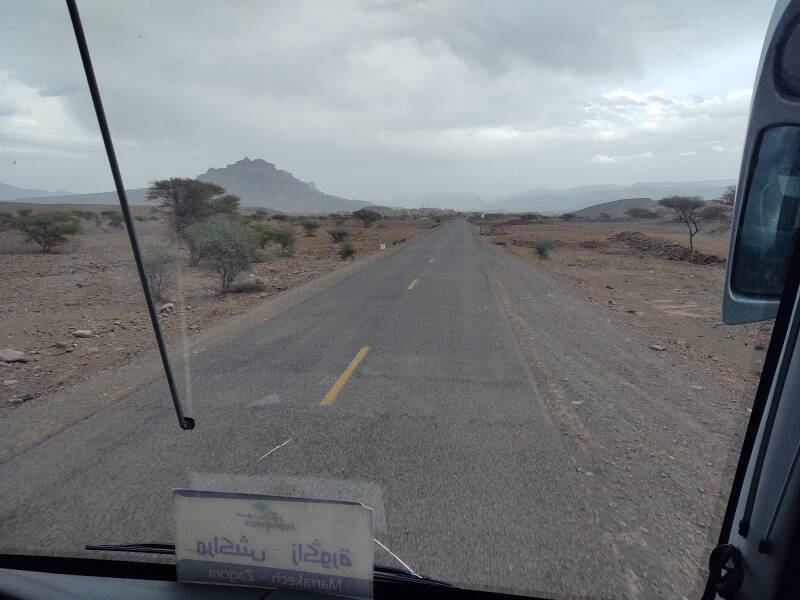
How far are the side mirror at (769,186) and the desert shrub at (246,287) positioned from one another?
15.0 m

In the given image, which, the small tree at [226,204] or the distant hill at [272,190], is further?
the distant hill at [272,190]

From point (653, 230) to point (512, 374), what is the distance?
2928 centimetres

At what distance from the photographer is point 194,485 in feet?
12.1

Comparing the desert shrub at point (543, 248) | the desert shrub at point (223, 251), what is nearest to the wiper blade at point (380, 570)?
the desert shrub at point (223, 251)

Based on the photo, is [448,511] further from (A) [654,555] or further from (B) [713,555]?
(B) [713,555]

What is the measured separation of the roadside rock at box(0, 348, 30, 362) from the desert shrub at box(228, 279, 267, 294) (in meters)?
7.65

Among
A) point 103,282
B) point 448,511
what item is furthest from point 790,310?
point 103,282

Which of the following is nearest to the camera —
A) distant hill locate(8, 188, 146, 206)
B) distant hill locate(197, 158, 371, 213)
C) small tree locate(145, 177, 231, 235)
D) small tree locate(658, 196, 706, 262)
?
distant hill locate(8, 188, 146, 206)

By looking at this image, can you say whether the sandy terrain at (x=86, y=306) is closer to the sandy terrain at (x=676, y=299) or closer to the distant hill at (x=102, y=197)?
the distant hill at (x=102, y=197)

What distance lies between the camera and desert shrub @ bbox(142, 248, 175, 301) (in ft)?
39.6

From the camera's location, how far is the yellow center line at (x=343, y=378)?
571 cm

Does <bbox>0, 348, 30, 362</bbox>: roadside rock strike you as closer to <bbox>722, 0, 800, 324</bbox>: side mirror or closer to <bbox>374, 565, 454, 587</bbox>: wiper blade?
<bbox>374, 565, 454, 587</bbox>: wiper blade

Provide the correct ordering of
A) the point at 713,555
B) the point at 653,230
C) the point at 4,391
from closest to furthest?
the point at 713,555, the point at 4,391, the point at 653,230

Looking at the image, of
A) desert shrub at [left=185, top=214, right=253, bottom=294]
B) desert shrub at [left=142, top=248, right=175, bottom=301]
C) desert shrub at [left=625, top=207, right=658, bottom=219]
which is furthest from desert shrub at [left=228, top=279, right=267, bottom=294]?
desert shrub at [left=625, top=207, right=658, bottom=219]
